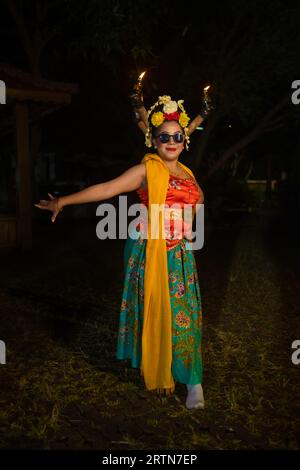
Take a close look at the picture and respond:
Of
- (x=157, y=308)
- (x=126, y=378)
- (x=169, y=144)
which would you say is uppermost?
(x=169, y=144)

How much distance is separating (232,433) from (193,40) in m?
12.8

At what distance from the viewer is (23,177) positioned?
37.1ft

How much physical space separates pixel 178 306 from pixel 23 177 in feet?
27.3

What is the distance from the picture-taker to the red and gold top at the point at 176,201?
3.75 meters

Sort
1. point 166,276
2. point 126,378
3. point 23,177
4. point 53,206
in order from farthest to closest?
point 23,177 → point 126,378 → point 166,276 → point 53,206

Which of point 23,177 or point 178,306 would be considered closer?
point 178,306

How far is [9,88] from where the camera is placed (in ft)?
32.1

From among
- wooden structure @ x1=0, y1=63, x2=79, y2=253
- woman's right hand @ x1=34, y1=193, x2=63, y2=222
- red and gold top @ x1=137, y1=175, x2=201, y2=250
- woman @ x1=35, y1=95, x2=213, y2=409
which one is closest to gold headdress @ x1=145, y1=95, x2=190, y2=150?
woman @ x1=35, y1=95, x2=213, y2=409

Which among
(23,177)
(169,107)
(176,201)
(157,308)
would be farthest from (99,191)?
(23,177)

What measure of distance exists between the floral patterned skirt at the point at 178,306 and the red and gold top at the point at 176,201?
7cm

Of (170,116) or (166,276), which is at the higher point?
(170,116)

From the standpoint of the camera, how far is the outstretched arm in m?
3.59

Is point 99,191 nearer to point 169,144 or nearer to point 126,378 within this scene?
point 169,144

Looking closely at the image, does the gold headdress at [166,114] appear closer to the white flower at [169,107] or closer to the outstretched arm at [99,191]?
the white flower at [169,107]
